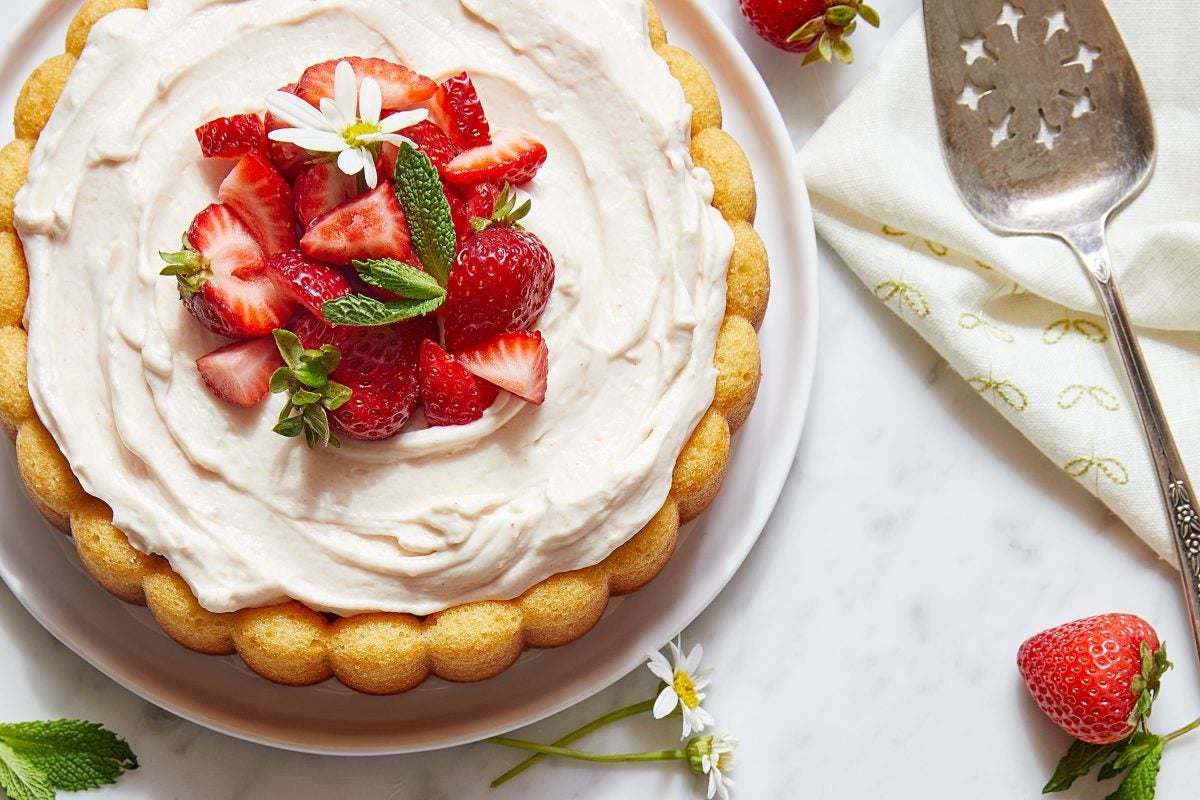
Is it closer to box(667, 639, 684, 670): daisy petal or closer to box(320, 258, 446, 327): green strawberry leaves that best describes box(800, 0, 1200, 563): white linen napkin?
box(667, 639, 684, 670): daisy petal

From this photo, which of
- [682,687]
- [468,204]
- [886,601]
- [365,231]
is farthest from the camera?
[886,601]

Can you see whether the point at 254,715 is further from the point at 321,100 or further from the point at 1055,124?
the point at 1055,124

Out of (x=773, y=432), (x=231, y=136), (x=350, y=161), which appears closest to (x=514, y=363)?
(x=350, y=161)

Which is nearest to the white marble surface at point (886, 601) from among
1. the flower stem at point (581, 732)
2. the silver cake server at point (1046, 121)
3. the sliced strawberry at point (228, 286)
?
the flower stem at point (581, 732)

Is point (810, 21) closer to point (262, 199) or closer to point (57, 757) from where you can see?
point (262, 199)

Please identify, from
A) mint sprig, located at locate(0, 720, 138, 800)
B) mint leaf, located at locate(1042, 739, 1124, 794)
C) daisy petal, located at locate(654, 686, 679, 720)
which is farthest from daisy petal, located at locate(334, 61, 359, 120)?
mint leaf, located at locate(1042, 739, 1124, 794)

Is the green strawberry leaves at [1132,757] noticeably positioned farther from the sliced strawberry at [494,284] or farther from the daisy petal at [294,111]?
the daisy petal at [294,111]

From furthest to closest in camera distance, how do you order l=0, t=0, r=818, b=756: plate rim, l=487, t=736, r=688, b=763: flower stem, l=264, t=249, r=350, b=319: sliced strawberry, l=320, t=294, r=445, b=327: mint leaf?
l=487, t=736, r=688, b=763: flower stem, l=0, t=0, r=818, b=756: plate rim, l=264, t=249, r=350, b=319: sliced strawberry, l=320, t=294, r=445, b=327: mint leaf

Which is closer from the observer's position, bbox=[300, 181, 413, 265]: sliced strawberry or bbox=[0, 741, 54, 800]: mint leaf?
bbox=[300, 181, 413, 265]: sliced strawberry
